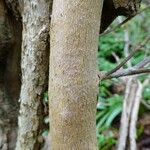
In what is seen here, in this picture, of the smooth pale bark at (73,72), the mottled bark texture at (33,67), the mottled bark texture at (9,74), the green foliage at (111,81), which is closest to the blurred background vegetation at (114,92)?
the green foliage at (111,81)

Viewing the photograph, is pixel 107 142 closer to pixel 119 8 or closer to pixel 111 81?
pixel 111 81

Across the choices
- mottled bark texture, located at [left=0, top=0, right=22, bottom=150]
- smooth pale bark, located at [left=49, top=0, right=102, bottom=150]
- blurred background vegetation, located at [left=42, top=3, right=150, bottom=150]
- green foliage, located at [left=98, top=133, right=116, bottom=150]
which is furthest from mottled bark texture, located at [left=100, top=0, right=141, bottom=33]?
green foliage, located at [left=98, top=133, right=116, bottom=150]

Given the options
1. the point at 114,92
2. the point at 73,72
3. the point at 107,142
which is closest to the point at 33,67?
the point at 73,72

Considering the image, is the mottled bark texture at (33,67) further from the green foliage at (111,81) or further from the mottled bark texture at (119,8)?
the green foliage at (111,81)

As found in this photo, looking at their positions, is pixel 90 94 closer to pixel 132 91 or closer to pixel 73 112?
pixel 73 112

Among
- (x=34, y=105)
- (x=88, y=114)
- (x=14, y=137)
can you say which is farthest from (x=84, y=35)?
(x=14, y=137)

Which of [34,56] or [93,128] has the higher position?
[34,56]
